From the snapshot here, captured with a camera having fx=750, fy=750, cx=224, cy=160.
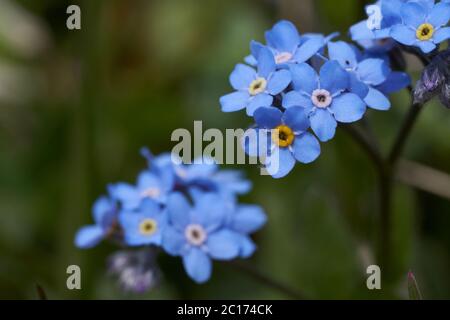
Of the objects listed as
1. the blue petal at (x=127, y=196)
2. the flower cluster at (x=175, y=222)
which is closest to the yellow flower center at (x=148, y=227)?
the flower cluster at (x=175, y=222)

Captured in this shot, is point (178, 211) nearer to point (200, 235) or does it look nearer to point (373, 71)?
point (200, 235)

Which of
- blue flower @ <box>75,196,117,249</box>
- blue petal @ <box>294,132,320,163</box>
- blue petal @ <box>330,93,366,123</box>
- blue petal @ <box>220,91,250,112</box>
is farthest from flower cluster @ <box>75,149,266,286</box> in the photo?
blue petal @ <box>330,93,366,123</box>

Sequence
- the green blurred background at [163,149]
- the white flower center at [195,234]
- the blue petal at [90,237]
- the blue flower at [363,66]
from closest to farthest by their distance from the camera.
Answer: the blue flower at [363,66] → the white flower center at [195,234] → the blue petal at [90,237] → the green blurred background at [163,149]

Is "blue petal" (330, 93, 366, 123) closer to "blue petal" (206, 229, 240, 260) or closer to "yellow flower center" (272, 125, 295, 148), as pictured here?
"yellow flower center" (272, 125, 295, 148)

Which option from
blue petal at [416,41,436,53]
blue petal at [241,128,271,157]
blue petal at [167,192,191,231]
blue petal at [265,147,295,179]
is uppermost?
blue petal at [416,41,436,53]

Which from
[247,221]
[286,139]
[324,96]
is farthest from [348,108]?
[247,221]

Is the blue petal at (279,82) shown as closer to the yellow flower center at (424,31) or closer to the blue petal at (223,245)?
the yellow flower center at (424,31)
